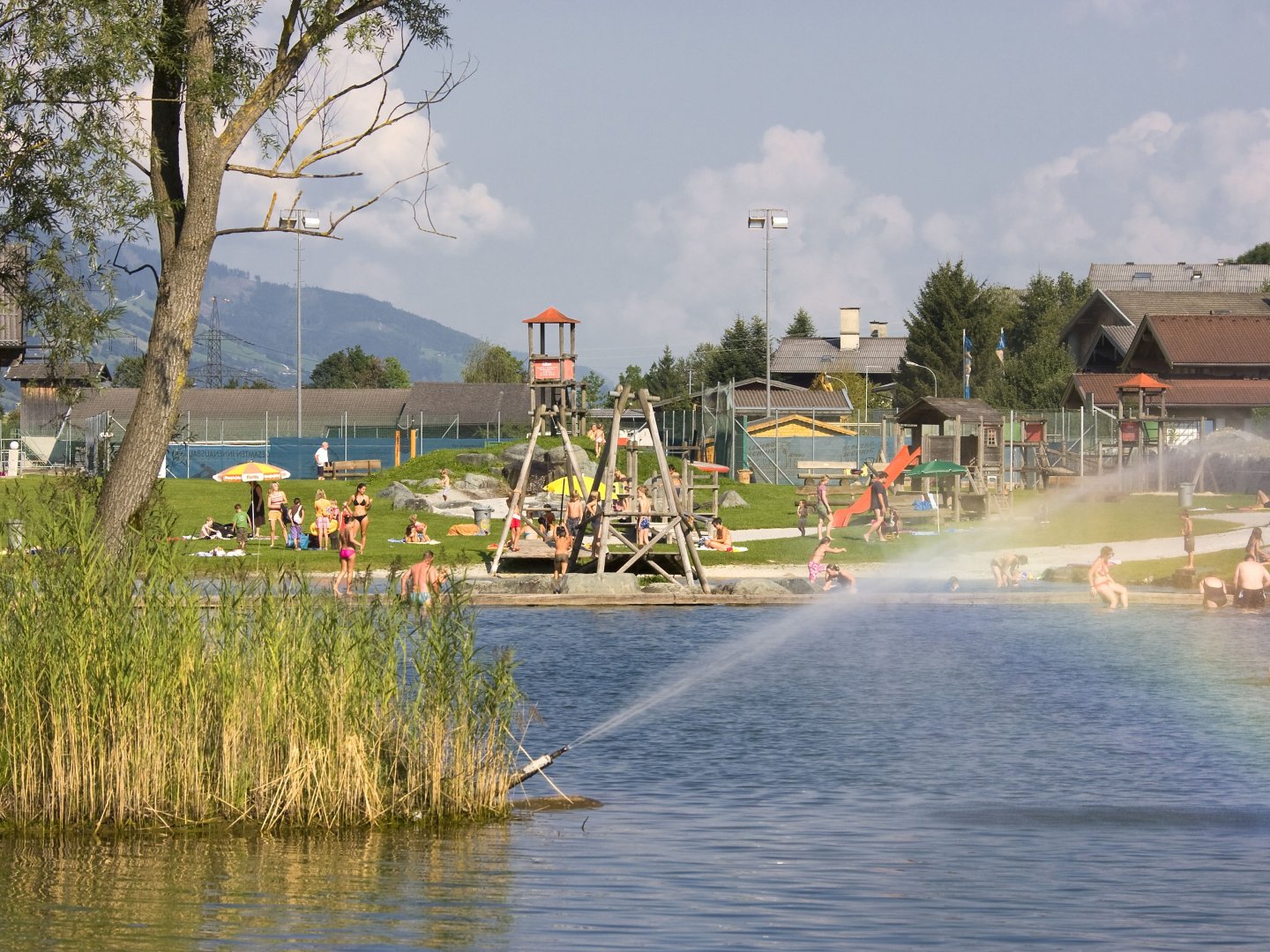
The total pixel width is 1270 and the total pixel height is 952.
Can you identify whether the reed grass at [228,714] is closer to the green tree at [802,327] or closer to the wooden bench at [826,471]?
the wooden bench at [826,471]

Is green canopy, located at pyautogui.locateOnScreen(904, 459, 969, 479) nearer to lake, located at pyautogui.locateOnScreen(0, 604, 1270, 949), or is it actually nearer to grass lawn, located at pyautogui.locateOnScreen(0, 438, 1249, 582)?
grass lawn, located at pyautogui.locateOnScreen(0, 438, 1249, 582)

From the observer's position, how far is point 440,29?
74.8 feet

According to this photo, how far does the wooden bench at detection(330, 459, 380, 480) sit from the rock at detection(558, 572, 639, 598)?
3180 centimetres

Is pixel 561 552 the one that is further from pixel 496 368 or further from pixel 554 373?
pixel 496 368

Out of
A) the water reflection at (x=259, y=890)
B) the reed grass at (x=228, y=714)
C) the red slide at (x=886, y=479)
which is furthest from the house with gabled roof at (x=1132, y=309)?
the water reflection at (x=259, y=890)

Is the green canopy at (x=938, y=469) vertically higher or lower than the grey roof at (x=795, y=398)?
lower

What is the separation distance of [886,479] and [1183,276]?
7464 cm

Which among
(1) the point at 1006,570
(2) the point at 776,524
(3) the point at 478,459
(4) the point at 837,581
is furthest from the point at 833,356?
(4) the point at 837,581

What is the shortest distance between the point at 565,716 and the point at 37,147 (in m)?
9.27

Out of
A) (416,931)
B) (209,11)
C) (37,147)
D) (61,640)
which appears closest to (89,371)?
(37,147)

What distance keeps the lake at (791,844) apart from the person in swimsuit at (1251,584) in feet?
25.2

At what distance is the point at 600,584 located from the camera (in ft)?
108

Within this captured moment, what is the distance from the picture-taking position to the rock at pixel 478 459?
59.7m

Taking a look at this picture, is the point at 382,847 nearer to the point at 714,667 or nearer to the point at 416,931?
the point at 416,931
